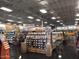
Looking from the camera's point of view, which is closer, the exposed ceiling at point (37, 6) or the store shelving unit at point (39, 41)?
the store shelving unit at point (39, 41)

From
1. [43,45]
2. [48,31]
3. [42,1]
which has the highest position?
[42,1]

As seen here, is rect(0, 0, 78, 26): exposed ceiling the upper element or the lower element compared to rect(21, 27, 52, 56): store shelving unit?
upper

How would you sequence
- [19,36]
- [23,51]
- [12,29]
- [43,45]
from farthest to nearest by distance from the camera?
1. [12,29]
2. [19,36]
3. [23,51]
4. [43,45]

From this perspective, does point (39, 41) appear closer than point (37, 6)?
Yes

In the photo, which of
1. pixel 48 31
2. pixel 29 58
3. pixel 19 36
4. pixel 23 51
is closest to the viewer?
pixel 29 58

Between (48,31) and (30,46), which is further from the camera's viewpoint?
(30,46)

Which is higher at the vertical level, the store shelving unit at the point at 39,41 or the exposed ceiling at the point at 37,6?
the exposed ceiling at the point at 37,6

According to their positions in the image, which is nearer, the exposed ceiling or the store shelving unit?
the store shelving unit

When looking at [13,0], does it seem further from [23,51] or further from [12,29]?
[12,29]

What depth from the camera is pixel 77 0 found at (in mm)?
11062

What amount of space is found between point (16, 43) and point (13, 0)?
227 inches

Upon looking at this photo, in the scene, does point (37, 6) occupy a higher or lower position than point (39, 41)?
higher

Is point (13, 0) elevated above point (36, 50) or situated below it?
above

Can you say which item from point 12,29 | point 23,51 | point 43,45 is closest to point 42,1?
point 43,45
